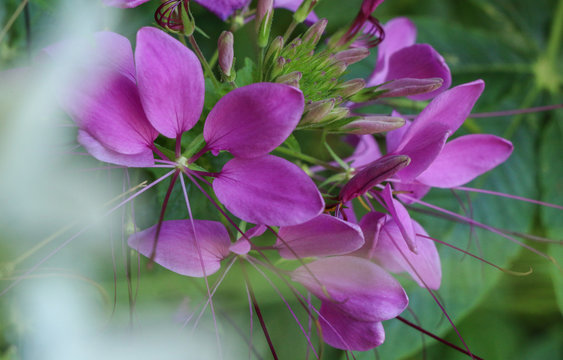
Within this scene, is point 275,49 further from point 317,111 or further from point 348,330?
point 348,330

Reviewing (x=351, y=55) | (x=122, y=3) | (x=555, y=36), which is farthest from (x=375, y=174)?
(x=555, y=36)

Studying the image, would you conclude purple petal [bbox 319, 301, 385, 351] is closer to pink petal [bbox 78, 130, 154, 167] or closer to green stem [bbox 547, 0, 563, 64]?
pink petal [bbox 78, 130, 154, 167]

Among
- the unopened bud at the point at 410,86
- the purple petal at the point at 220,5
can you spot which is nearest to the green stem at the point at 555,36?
the unopened bud at the point at 410,86

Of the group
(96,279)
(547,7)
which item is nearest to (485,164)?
(96,279)

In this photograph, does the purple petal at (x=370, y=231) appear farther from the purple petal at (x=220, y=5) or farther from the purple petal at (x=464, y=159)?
the purple petal at (x=220, y=5)

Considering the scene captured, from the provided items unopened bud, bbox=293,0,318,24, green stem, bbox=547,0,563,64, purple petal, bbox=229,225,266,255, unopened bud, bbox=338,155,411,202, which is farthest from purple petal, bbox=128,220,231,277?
green stem, bbox=547,0,563,64

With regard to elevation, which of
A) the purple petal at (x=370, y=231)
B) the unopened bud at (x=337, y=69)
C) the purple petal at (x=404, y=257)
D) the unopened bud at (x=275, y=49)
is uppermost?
the unopened bud at (x=275, y=49)

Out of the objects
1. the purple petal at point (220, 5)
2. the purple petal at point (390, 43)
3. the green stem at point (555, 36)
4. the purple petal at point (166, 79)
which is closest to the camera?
the purple petal at point (166, 79)

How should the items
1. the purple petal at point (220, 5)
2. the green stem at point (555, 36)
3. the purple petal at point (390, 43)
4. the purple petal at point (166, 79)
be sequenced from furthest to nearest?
the green stem at point (555, 36) → the purple petal at point (390, 43) → the purple petal at point (220, 5) → the purple petal at point (166, 79)
